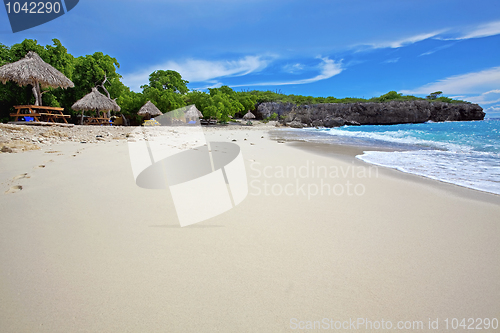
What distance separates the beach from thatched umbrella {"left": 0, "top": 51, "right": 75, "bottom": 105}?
1224 centimetres

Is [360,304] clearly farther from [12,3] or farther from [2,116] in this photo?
→ [2,116]

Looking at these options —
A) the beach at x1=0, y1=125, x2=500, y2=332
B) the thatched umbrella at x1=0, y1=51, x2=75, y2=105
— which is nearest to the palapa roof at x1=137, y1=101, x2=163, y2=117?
the thatched umbrella at x1=0, y1=51, x2=75, y2=105

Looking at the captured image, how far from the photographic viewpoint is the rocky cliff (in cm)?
4806

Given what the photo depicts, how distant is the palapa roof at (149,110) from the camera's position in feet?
65.9

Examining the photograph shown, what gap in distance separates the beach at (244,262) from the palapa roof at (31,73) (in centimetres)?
1223

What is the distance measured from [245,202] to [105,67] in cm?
2215

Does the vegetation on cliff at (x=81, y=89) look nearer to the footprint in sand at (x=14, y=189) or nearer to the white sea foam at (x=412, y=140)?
the footprint in sand at (x=14, y=189)

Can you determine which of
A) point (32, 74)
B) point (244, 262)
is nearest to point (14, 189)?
point (244, 262)

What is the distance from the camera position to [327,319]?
3.08 feet

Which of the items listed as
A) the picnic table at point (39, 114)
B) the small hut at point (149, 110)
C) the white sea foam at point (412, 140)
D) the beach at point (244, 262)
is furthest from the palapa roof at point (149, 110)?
the beach at point (244, 262)

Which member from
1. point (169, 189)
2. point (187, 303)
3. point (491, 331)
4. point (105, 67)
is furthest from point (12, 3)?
point (105, 67)

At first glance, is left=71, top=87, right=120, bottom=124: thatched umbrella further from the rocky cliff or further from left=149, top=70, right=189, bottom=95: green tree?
the rocky cliff

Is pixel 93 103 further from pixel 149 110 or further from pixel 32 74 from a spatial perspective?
pixel 149 110

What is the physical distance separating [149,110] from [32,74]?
9.62 m
